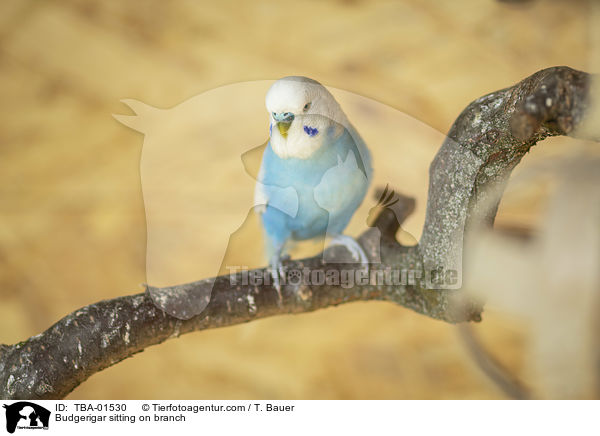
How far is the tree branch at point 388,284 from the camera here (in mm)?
363

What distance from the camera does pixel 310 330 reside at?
1373mm

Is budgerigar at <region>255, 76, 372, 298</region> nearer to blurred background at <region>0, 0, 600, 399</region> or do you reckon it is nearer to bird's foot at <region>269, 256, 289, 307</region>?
bird's foot at <region>269, 256, 289, 307</region>

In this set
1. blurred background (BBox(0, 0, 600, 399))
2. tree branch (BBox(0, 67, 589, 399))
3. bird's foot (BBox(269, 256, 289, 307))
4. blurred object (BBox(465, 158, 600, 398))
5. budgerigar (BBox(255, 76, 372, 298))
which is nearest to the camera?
tree branch (BBox(0, 67, 589, 399))

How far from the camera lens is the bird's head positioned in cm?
45

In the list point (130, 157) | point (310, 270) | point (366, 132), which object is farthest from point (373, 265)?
point (130, 157)

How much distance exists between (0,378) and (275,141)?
15.0 inches

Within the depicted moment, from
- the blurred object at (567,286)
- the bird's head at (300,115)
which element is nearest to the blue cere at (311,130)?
the bird's head at (300,115)

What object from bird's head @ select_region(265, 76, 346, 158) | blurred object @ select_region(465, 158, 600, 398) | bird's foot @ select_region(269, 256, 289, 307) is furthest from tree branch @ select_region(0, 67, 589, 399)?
blurred object @ select_region(465, 158, 600, 398)

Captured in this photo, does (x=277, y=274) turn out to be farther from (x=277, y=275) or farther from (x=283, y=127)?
(x=283, y=127)

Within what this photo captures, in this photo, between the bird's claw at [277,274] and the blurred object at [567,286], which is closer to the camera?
the bird's claw at [277,274]

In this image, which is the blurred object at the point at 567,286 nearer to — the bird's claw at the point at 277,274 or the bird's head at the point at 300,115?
the bird's claw at the point at 277,274
